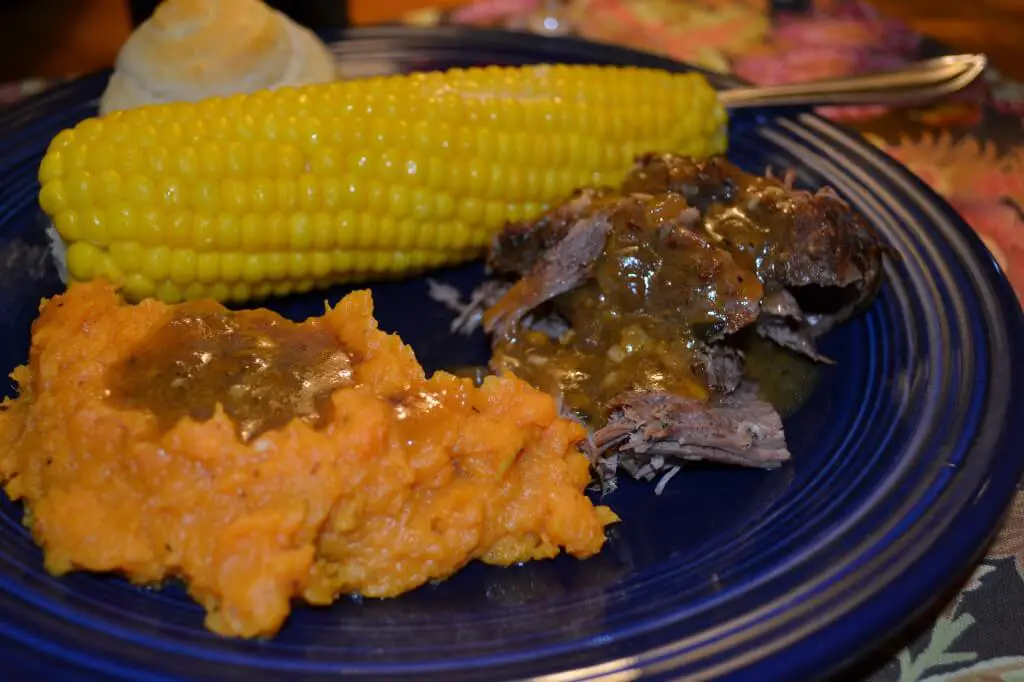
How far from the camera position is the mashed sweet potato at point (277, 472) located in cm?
204

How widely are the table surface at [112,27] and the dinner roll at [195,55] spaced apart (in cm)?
135

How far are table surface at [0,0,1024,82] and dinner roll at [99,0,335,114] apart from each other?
1.35 m

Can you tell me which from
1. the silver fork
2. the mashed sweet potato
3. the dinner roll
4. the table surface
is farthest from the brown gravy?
the table surface

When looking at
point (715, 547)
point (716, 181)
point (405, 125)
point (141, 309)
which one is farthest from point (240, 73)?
point (715, 547)

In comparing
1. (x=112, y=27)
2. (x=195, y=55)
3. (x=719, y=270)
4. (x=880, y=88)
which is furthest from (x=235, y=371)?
(x=112, y=27)

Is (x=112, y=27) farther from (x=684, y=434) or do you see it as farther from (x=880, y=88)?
(x=684, y=434)

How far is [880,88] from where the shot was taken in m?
3.47

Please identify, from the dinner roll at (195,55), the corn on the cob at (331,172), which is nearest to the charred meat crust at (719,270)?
the corn on the cob at (331,172)

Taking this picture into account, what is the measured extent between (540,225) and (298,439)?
1.08 metres

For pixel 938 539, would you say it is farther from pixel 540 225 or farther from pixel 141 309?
pixel 141 309

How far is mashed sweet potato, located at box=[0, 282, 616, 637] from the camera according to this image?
2039 mm

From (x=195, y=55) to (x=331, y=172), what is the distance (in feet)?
2.36

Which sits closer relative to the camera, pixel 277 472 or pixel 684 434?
pixel 277 472

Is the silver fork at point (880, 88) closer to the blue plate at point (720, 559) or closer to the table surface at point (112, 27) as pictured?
the blue plate at point (720, 559)
